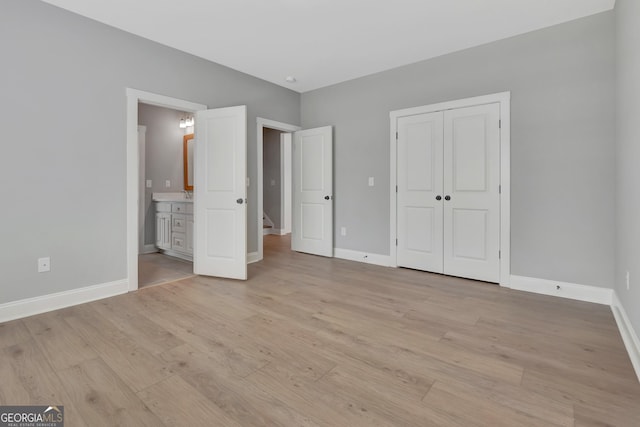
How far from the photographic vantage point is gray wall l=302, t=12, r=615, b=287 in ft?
9.21

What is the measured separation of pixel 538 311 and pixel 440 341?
3.94 ft

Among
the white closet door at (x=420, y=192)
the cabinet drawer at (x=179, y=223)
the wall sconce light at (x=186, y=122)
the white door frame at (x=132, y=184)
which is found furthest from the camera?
the wall sconce light at (x=186, y=122)

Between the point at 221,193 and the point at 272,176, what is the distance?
389cm

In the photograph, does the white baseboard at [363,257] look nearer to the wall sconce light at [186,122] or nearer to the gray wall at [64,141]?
the gray wall at [64,141]

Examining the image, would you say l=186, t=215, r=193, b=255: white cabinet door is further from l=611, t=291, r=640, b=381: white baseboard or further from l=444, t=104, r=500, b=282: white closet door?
l=611, t=291, r=640, b=381: white baseboard

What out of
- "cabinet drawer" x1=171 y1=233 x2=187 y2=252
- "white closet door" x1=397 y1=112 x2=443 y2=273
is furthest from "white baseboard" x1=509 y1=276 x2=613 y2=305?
"cabinet drawer" x1=171 y1=233 x2=187 y2=252

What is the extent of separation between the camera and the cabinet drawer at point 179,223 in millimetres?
4496

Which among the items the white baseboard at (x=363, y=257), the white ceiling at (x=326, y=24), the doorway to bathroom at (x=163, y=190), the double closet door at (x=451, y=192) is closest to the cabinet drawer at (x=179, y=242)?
the doorway to bathroom at (x=163, y=190)

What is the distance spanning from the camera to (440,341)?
82.7 inches

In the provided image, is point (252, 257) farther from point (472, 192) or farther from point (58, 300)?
point (472, 192)

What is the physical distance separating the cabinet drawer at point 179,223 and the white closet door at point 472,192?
11.8 ft

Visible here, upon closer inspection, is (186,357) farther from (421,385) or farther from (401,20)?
(401,20)

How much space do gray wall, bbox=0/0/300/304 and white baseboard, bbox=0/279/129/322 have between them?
55mm

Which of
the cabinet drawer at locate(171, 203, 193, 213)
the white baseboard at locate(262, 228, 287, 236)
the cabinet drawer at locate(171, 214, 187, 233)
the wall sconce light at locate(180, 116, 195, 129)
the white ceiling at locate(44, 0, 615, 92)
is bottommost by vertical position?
the white baseboard at locate(262, 228, 287, 236)
